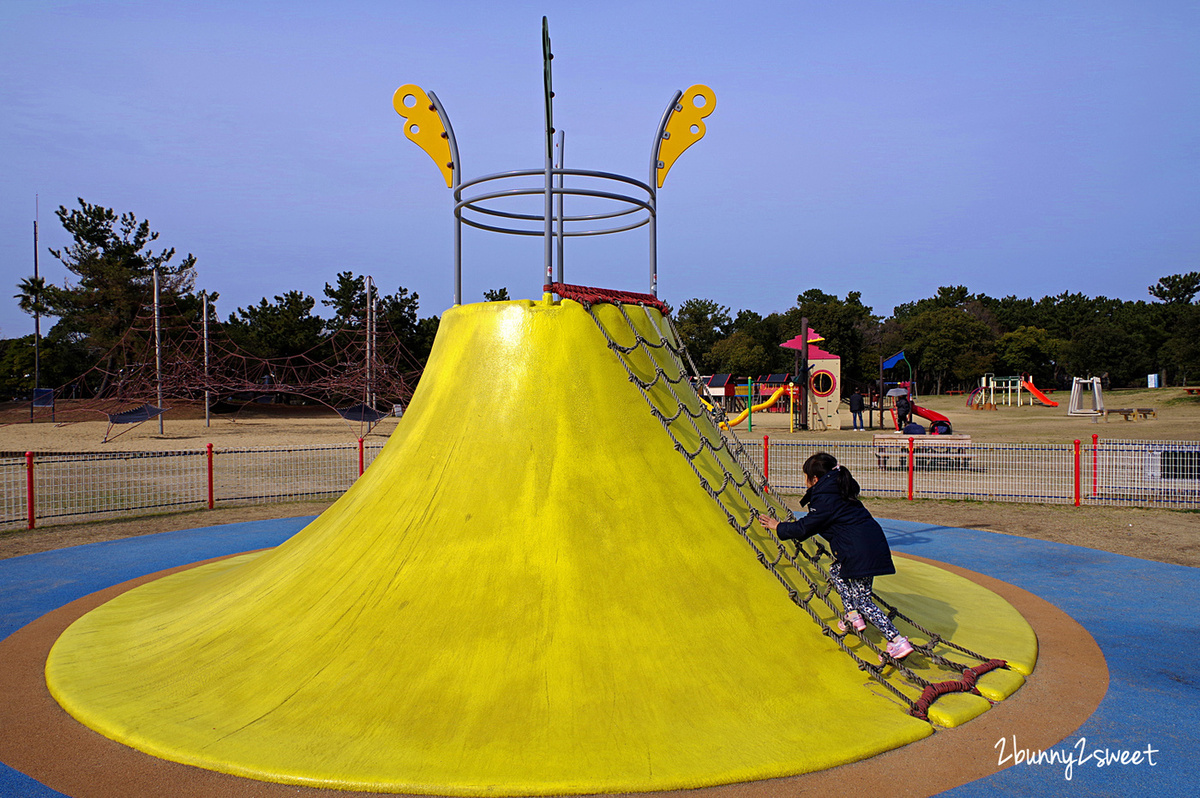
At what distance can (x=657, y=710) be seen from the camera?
4.09 metres

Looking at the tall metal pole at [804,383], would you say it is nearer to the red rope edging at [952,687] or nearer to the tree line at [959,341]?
the red rope edging at [952,687]

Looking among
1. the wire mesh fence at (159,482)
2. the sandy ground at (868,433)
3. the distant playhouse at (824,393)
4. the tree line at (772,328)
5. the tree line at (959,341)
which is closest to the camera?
the sandy ground at (868,433)

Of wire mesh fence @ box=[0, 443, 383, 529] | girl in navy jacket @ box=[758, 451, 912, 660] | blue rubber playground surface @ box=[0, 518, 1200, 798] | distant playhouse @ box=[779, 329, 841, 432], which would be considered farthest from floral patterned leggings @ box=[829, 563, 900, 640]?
distant playhouse @ box=[779, 329, 841, 432]

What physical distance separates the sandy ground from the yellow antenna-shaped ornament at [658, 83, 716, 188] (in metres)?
8.21

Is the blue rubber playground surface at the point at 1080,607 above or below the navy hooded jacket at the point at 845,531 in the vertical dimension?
below

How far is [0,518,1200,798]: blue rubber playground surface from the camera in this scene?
12.8 feet

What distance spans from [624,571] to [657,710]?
91 centimetres

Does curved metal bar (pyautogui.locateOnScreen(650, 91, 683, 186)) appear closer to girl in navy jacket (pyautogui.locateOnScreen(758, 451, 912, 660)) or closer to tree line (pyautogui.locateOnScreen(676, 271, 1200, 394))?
girl in navy jacket (pyautogui.locateOnScreen(758, 451, 912, 660))

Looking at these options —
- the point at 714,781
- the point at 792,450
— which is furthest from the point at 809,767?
the point at 792,450

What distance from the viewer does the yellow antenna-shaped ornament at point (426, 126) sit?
654 cm

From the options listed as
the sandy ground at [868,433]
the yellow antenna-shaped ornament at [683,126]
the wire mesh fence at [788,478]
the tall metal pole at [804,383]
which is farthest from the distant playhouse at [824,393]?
the yellow antenna-shaped ornament at [683,126]

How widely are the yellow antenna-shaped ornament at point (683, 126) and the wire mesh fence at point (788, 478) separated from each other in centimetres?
734

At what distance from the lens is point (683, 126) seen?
22.4 ft

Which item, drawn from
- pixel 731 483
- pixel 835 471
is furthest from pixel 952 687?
pixel 731 483
